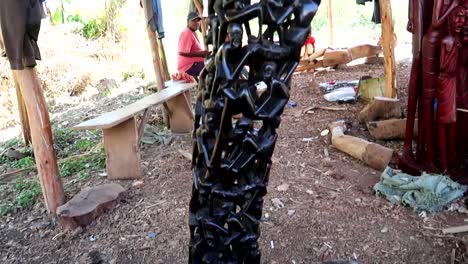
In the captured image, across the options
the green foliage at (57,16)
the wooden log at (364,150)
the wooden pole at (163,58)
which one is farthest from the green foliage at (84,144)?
the green foliage at (57,16)

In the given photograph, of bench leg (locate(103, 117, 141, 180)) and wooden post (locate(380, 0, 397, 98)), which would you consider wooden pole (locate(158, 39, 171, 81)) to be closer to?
bench leg (locate(103, 117, 141, 180))

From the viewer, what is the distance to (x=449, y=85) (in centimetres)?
343

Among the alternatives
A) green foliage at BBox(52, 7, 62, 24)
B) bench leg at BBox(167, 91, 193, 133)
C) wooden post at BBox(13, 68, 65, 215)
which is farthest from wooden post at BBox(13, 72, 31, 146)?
green foliage at BBox(52, 7, 62, 24)

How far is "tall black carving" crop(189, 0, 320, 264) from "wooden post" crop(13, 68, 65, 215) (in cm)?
199

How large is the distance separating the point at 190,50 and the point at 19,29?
3.39 meters

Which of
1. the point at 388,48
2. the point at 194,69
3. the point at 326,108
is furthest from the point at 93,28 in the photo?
the point at 388,48

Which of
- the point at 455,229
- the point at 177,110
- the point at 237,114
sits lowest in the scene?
the point at 455,229

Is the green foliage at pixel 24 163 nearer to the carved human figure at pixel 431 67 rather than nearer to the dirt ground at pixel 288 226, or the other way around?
the dirt ground at pixel 288 226

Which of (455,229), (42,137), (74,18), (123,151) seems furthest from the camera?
(74,18)

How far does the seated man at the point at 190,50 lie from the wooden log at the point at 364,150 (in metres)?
2.50

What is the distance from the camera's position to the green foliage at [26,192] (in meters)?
4.00

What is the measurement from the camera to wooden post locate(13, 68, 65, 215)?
10.8 feet

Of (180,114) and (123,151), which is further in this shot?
(180,114)

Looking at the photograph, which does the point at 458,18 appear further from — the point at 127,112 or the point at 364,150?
the point at 127,112
